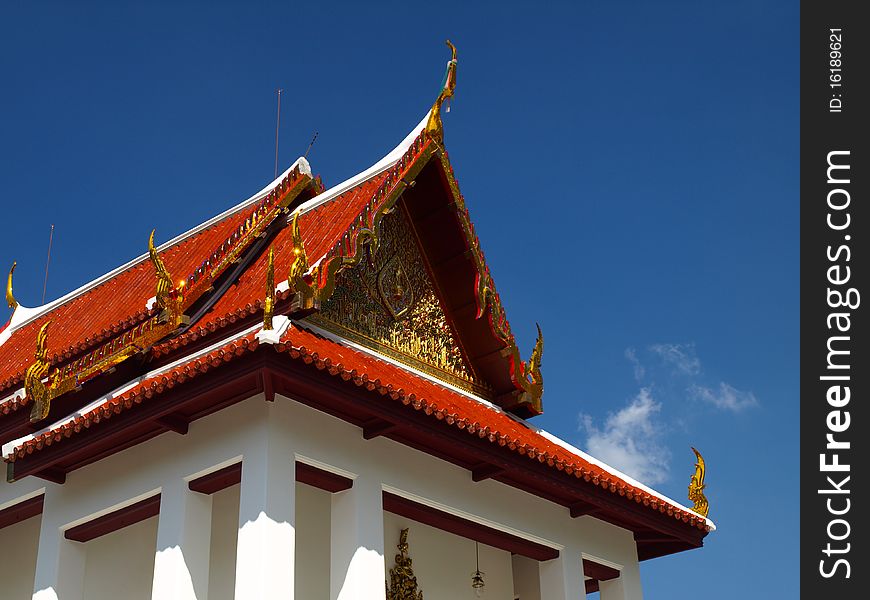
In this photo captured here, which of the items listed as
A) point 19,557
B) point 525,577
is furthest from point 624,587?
point 19,557

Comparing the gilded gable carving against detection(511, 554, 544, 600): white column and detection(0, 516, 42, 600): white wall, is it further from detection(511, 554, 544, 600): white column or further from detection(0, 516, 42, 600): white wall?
detection(0, 516, 42, 600): white wall

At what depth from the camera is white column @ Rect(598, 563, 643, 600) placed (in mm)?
10961

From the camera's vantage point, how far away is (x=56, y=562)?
9.12 metres

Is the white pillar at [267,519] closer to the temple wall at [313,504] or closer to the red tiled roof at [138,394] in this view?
the temple wall at [313,504]

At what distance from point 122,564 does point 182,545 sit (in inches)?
72.9

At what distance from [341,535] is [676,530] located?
12.3 feet

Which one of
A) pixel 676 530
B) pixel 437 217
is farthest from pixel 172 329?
pixel 676 530

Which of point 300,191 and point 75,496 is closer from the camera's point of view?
point 75,496

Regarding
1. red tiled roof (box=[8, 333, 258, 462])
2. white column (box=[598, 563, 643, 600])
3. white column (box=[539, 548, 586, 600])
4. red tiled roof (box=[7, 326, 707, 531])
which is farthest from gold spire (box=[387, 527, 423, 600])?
red tiled roof (box=[8, 333, 258, 462])

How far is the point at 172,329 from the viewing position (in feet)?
32.5

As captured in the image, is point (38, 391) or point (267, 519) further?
point (38, 391)

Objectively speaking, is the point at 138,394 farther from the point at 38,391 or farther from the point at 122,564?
Result: the point at 122,564

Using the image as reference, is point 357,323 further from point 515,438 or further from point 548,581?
point 548,581

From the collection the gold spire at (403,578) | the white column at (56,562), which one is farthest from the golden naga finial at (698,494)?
the white column at (56,562)
